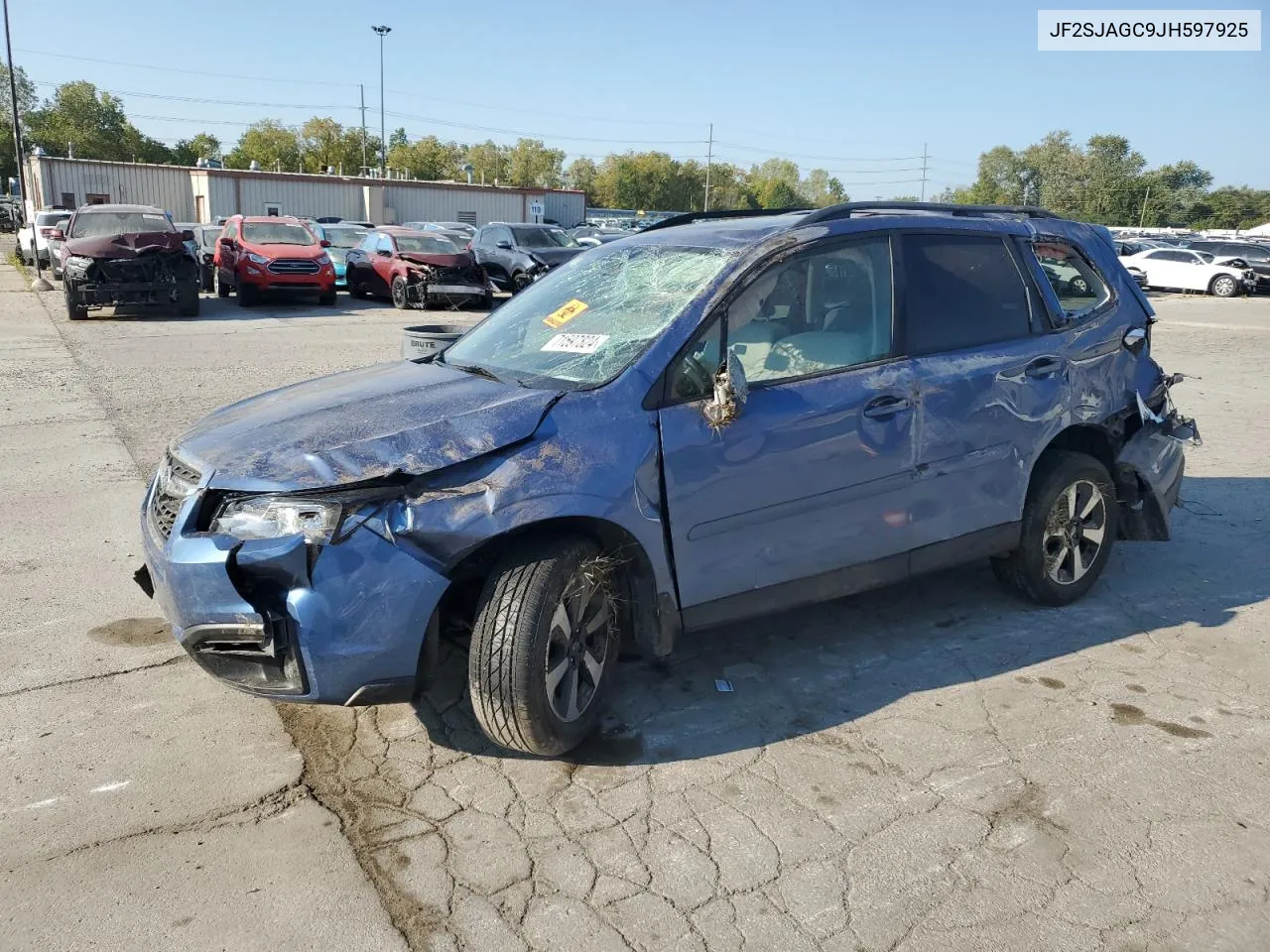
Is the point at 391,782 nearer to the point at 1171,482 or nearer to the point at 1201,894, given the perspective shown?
the point at 1201,894

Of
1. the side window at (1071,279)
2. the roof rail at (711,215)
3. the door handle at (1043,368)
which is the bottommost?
the door handle at (1043,368)

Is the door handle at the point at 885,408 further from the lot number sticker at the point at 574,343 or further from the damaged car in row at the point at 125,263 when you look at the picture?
the damaged car in row at the point at 125,263

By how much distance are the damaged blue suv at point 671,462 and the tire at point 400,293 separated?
16253 mm

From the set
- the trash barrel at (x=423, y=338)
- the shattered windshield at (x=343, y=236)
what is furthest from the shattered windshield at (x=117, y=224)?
the trash barrel at (x=423, y=338)

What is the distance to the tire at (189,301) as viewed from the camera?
17047 millimetres

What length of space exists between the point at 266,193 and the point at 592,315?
1780 inches

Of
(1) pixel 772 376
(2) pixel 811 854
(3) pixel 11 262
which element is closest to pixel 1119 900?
(2) pixel 811 854

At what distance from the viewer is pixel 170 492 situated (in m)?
3.49

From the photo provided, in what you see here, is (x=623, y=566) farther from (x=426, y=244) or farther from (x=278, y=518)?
(x=426, y=244)

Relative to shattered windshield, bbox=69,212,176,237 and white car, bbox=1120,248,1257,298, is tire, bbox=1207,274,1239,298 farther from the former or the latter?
shattered windshield, bbox=69,212,176,237

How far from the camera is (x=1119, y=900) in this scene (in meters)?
2.78

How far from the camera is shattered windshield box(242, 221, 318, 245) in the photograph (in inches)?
765

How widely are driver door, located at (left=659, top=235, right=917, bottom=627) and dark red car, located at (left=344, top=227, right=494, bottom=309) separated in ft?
50.1

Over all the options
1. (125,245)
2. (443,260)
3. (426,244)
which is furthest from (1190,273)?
(125,245)
